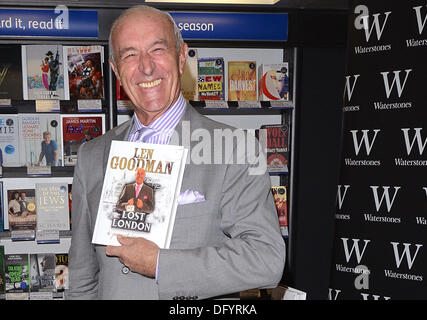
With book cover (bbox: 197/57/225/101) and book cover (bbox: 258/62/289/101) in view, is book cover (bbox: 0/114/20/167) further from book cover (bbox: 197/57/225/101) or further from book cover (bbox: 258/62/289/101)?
book cover (bbox: 258/62/289/101)

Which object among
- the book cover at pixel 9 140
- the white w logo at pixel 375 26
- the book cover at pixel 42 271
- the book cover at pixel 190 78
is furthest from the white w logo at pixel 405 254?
the book cover at pixel 9 140

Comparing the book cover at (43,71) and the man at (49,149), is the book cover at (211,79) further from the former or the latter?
the man at (49,149)

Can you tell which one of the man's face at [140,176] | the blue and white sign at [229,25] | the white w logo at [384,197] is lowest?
the white w logo at [384,197]

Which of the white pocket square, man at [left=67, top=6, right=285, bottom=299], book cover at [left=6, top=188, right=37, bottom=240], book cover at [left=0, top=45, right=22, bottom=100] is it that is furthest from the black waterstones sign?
book cover at [left=0, top=45, right=22, bottom=100]

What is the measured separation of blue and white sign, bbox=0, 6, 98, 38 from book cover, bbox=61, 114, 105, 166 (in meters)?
0.70

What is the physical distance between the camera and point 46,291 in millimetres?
3367

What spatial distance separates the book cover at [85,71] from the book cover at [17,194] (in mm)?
777

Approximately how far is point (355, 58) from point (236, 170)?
6.55 feet

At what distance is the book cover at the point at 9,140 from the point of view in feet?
11.0

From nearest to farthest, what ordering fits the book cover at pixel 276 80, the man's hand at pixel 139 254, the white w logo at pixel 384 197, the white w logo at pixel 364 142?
1. the man's hand at pixel 139 254
2. the white w logo at pixel 384 197
3. the white w logo at pixel 364 142
4. the book cover at pixel 276 80

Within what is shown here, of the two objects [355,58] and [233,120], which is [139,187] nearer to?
[355,58]

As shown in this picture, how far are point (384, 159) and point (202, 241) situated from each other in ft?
6.34

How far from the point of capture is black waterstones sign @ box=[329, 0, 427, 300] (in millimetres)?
2592

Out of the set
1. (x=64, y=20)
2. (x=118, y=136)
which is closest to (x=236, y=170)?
(x=118, y=136)
